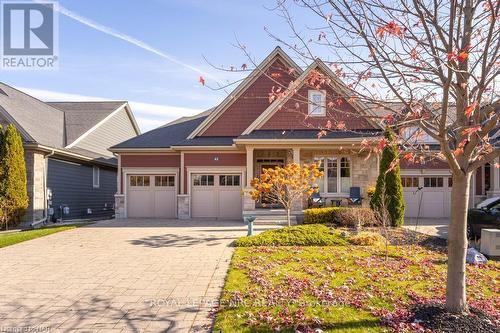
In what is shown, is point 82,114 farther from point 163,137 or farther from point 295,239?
point 295,239

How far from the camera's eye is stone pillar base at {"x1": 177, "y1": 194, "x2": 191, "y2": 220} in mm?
17172

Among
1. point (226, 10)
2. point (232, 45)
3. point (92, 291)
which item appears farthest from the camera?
point (226, 10)

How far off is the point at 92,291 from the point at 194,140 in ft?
40.5

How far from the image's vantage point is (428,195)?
17.4m

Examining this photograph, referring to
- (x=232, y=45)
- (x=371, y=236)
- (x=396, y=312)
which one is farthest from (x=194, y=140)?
(x=396, y=312)

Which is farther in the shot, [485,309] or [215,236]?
[215,236]

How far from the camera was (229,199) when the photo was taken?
685 inches

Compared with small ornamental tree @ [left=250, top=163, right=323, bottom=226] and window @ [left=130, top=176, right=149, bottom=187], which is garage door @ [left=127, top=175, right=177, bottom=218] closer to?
window @ [left=130, top=176, right=149, bottom=187]

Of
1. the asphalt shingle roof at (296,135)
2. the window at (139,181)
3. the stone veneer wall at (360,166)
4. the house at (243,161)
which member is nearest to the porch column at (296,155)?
the house at (243,161)

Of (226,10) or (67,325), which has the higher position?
(226,10)

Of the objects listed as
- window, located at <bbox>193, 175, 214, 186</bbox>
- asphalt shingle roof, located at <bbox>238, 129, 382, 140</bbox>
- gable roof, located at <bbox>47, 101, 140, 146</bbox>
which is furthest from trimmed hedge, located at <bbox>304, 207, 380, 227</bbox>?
gable roof, located at <bbox>47, 101, 140, 146</bbox>

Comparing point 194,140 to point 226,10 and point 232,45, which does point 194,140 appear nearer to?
point 226,10

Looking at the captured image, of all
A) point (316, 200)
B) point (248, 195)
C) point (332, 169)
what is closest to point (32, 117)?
point (248, 195)

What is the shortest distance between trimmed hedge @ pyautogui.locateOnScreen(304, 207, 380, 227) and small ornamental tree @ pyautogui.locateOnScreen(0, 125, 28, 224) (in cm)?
1208
